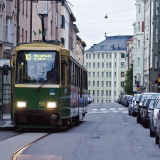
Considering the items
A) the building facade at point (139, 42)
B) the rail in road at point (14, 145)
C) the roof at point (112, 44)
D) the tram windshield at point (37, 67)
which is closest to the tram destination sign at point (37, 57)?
the tram windshield at point (37, 67)

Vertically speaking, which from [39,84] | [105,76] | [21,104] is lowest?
[21,104]

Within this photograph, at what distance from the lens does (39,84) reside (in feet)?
75.4

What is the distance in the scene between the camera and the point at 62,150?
53.7 feet

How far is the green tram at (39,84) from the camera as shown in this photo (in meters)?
23.0

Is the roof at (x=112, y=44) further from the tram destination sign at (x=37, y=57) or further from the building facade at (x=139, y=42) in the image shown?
the tram destination sign at (x=37, y=57)

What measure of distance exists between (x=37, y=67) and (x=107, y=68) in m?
156

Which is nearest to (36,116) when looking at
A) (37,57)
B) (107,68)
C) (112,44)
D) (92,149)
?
Result: (37,57)

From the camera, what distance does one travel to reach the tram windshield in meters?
23.0

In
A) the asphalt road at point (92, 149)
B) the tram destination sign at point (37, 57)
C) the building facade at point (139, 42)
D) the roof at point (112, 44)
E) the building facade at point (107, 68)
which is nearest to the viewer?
the asphalt road at point (92, 149)

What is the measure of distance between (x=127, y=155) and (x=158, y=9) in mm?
58089

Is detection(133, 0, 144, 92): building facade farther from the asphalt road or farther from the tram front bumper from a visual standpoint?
the asphalt road

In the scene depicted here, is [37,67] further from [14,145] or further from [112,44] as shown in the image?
[112,44]

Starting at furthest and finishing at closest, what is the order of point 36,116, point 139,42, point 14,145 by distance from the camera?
point 139,42 → point 36,116 → point 14,145

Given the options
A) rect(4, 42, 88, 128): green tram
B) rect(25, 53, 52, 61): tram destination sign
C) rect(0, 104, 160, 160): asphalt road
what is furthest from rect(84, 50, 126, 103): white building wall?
rect(0, 104, 160, 160): asphalt road
